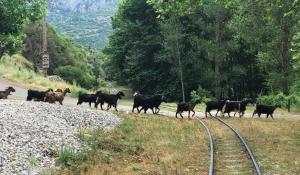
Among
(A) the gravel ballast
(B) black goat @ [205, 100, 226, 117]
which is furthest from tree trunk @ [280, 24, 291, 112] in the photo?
(A) the gravel ballast

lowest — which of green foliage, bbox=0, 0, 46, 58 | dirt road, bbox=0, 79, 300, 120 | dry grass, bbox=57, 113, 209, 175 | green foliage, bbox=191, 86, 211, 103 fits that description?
dry grass, bbox=57, 113, 209, 175

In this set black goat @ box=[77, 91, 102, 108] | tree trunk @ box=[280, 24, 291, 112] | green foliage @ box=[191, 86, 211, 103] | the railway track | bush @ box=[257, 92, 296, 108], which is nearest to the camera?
the railway track

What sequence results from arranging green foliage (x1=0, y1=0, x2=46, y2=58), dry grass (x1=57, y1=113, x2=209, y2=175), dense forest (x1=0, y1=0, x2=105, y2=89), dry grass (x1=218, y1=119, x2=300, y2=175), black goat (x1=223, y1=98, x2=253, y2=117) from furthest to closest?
black goat (x1=223, y1=98, x2=253, y2=117) → dense forest (x1=0, y1=0, x2=105, y2=89) → green foliage (x1=0, y1=0, x2=46, y2=58) → dry grass (x1=218, y1=119, x2=300, y2=175) → dry grass (x1=57, y1=113, x2=209, y2=175)

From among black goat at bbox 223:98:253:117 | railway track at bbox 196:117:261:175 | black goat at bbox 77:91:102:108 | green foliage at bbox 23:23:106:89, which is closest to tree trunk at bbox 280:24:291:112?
black goat at bbox 223:98:253:117

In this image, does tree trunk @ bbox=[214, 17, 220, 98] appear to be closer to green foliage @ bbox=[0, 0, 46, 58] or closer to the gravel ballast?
green foliage @ bbox=[0, 0, 46, 58]

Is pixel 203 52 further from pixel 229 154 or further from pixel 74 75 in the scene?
pixel 229 154

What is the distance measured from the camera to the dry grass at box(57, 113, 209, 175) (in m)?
16.4

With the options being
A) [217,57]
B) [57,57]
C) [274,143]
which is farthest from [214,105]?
[57,57]

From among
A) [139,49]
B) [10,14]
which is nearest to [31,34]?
[139,49]

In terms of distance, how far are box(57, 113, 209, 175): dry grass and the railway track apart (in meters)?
0.39

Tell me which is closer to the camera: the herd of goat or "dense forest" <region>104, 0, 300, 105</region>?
the herd of goat

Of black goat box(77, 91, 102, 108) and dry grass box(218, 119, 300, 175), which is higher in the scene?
black goat box(77, 91, 102, 108)

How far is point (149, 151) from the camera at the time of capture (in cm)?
1958

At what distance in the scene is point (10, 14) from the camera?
33.5 meters
